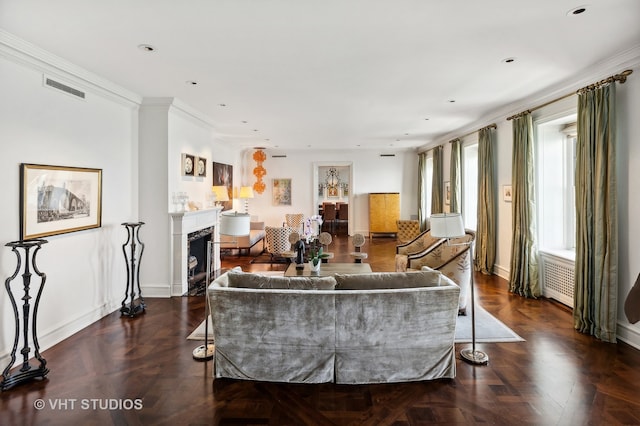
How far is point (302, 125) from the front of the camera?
7.34 m

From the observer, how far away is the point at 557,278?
491cm

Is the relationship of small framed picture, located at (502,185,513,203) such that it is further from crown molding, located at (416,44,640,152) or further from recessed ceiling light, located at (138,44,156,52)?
recessed ceiling light, located at (138,44,156,52)

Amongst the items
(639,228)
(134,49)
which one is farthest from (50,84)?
(639,228)

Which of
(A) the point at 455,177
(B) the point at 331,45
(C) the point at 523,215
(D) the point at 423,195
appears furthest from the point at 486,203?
(B) the point at 331,45

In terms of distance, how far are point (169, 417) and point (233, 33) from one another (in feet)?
9.85

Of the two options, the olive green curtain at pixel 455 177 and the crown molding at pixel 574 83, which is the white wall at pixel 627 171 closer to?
the crown molding at pixel 574 83

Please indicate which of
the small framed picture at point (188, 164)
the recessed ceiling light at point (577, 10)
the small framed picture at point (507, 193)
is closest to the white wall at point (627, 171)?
the recessed ceiling light at point (577, 10)

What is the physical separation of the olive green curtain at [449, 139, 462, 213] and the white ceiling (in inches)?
99.7

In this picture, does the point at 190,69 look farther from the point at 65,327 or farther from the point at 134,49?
the point at 65,327

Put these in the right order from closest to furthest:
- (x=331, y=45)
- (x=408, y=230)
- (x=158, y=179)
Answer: (x=331, y=45)
(x=158, y=179)
(x=408, y=230)

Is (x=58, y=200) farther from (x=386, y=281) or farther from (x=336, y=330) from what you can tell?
(x=386, y=281)

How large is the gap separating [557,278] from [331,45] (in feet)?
14.2

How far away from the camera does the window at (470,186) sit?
8031mm

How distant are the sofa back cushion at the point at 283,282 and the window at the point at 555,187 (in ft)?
13.2
